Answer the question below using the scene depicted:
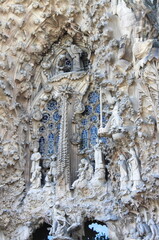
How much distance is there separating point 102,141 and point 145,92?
6.43 feet

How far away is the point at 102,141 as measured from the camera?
965 cm

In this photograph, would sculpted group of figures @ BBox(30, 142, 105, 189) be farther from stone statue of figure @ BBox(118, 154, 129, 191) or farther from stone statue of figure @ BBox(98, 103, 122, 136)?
stone statue of figure @ BBox(98, 103, 122, 136)

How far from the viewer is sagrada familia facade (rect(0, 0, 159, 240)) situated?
8.15 meters

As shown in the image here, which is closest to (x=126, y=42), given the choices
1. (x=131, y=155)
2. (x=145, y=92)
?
(x=145, y=92)

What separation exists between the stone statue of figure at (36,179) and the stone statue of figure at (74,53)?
2.67m

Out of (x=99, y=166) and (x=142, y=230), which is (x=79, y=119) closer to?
(x=99, y=166)

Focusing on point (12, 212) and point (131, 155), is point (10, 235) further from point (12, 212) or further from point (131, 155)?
point (131, 155)

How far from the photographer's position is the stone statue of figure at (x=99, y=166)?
9.32 metres

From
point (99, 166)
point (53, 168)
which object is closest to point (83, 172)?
point (99, 166)

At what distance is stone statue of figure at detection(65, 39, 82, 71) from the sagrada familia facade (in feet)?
0.09

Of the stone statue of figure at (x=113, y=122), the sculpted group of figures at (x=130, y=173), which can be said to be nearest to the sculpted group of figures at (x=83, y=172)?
the sculpted group of figures at (x=130, y=173)

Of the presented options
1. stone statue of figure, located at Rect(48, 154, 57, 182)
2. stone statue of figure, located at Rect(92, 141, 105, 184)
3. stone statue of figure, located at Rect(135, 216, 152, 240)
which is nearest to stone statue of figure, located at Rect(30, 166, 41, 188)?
stone statue of figure, located at Rect(48, 154, 57, 182)

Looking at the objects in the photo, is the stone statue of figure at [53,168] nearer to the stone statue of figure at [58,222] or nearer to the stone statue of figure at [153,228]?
the stone statue of figure at [58,222]

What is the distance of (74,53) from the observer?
10992 mm
